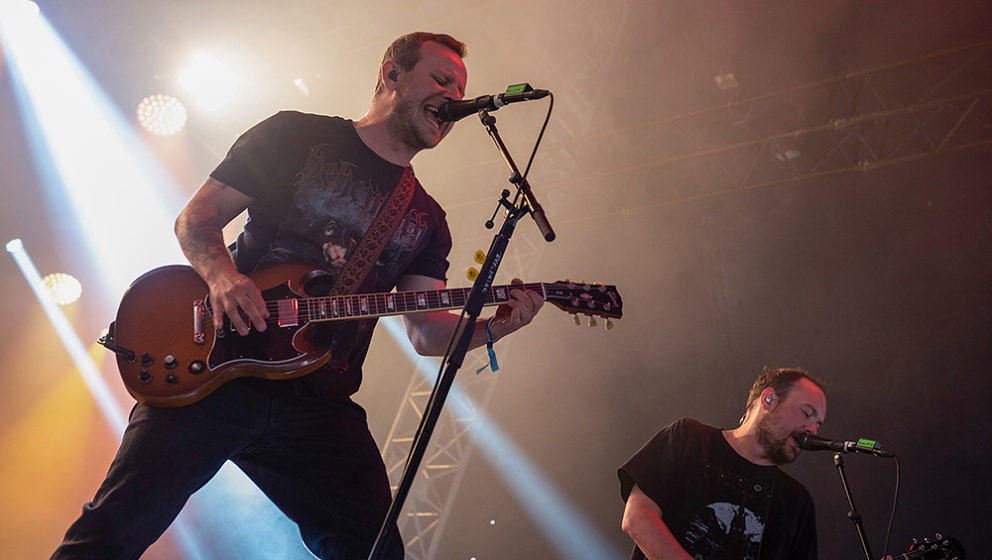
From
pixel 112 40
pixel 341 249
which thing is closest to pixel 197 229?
pixel 341 249

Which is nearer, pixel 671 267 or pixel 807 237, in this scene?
pixel 807 237

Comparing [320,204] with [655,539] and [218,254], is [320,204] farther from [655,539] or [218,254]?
[655,539]

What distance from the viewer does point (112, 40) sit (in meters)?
8.05

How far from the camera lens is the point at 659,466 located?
3502mm

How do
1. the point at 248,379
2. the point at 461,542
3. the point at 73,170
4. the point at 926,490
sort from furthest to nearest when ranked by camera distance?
the point at 461,542 → the point at 73,170 → the point at 926,490 → the point at 248,379

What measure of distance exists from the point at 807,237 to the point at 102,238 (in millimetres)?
8502

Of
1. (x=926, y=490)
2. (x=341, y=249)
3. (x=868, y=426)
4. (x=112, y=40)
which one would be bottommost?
(x=926, y=490)

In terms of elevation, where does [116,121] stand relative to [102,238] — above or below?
above

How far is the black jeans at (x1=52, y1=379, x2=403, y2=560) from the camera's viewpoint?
2.22 m

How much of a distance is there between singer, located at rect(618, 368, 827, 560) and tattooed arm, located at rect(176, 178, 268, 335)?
1976 millimetres

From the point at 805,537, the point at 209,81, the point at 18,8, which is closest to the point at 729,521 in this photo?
the point at 805,537

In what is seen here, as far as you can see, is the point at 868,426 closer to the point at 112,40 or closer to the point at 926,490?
the point at 926,490

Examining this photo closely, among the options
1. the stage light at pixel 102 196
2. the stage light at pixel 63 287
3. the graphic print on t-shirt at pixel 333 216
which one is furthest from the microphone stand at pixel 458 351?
the stage light at pixel 63 287

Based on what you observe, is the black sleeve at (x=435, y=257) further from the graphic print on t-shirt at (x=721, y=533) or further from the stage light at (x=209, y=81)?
the stage light at (x=209, y=81)
